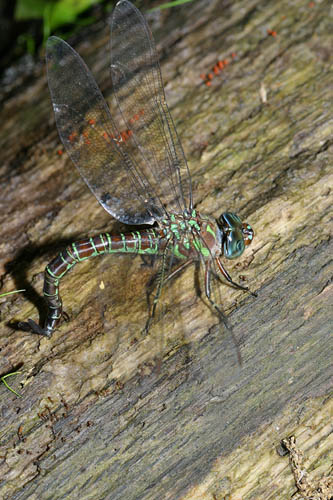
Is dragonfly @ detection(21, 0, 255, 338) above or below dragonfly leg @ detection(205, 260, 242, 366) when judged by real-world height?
above

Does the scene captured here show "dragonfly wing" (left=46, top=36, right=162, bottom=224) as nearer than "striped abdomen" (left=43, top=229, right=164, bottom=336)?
No

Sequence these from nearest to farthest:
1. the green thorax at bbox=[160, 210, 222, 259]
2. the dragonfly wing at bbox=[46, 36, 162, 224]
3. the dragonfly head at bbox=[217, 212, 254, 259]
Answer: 1. the dragonfly head at bbox=[217, 212, 254, 259]
2. the green thorax at bbox=[160, 210, 222, 259]
3. the dragonfly wing at bbox=[46, 36, 162, 224]

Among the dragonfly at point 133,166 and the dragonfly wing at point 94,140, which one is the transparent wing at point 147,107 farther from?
the dragonfly wing at point 94,140

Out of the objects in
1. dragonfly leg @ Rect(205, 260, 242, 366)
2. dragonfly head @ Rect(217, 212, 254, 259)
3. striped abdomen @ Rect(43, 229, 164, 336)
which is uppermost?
striped abdomen @ Rect(43, 229, 164, 336)

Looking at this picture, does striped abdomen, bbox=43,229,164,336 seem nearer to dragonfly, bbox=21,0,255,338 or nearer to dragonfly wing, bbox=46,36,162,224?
dragonfly, bbox=21,0,255,338

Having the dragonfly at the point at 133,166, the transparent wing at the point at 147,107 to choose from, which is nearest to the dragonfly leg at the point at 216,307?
the dragonfly at the point at 133,166

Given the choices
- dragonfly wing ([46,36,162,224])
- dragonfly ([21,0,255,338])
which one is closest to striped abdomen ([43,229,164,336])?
dragonfly ([21,0,255,338])

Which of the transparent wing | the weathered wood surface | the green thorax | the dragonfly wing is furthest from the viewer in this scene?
the transparent wing

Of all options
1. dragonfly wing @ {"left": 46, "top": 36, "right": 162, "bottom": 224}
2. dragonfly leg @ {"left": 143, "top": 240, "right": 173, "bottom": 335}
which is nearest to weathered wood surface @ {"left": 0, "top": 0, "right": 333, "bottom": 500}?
dragonfly leg @ {"left": 143, "top": 240, "right": 173, "bottom": 335}
